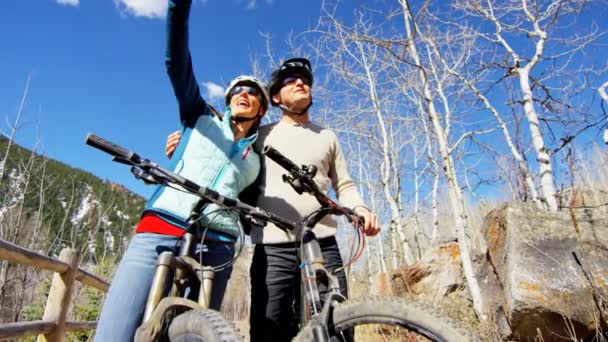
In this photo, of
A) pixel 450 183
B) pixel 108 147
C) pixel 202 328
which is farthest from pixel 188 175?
pixel 450 183

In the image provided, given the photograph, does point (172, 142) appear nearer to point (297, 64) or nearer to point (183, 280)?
point (183, 280)

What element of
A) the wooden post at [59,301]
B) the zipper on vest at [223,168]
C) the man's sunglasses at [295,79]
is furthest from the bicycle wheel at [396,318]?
the wooden post at [59,301]

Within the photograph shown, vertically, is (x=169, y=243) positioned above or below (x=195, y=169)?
below

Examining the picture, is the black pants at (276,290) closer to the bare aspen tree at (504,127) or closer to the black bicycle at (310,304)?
the black bicycle at (310,304)

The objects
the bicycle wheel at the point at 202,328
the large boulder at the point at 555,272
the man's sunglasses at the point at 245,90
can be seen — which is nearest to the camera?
the bicycle wheel at the point at 202,328

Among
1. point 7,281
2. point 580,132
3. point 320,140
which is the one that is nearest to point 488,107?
point 580,132

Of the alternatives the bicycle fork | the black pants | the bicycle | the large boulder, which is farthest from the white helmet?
the large boulder

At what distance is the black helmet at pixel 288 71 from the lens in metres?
2.63

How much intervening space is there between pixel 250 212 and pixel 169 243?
460 mm

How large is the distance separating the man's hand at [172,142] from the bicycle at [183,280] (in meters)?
0.50

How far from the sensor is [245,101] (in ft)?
7.78

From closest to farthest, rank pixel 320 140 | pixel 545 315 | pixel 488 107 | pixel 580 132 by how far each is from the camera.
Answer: pixel 320 140 → pixel 545 315 → pixel 580 132 → pixel 488 107

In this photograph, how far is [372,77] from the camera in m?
13.0

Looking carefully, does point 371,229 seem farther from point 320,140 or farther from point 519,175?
point 519,175
